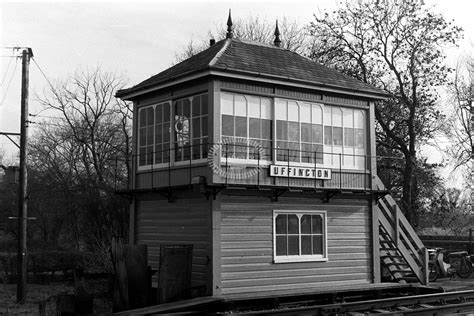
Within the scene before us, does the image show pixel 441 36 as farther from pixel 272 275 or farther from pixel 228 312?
pixel 228 312

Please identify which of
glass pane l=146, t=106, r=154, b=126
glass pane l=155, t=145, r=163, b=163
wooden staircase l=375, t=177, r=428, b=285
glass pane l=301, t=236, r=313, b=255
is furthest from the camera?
wooden staircase l=375, t=177, r=428, b=285

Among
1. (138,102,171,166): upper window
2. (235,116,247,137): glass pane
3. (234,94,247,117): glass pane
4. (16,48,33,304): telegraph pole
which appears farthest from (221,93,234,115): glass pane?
(16,48,33,304): telegraph pole

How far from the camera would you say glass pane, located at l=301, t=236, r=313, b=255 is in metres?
15.4

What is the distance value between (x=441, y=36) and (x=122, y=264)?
22.9 metres

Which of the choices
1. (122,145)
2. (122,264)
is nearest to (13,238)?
(122,145)

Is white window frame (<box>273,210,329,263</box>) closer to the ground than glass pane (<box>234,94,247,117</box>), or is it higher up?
closer to the ground

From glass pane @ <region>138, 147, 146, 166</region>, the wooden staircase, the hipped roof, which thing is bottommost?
the wooden staircase

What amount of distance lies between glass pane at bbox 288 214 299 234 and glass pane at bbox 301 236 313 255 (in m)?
0.30

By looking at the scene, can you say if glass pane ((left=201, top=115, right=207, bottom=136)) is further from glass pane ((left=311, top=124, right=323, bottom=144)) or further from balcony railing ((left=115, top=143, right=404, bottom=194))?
glass pane ((left=311, top=124, right=323, bottom=144))

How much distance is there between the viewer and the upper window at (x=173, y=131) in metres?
14.7

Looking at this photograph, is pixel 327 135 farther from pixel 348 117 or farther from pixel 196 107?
pixel 196 107

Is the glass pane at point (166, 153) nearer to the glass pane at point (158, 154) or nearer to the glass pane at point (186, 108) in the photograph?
the glass pane at point (158, 154)

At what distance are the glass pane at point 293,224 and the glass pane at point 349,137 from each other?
2.92m

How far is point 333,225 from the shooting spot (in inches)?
635
